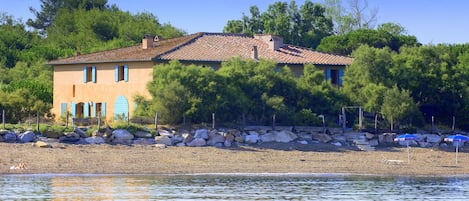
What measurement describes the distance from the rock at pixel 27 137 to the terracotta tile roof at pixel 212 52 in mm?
10766

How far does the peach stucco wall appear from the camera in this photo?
55834mm

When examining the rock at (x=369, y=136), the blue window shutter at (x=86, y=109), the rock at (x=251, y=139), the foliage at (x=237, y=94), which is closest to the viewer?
the rock at (x=251, y=139)

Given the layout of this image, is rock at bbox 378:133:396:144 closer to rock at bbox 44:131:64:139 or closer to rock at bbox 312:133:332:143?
rock at bbox 312:133:332:143

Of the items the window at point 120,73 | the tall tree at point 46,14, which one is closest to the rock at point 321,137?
the window at point 120,73

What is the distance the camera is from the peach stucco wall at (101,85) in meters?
55.8

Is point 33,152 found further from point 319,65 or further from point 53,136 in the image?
point 319,65

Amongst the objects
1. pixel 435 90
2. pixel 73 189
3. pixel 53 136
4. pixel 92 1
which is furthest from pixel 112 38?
pixel 73 189

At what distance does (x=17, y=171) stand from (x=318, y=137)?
1550 centimetres

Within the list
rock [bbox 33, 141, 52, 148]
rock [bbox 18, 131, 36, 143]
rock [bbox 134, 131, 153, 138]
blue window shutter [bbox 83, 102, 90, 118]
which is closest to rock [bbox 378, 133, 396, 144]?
rock [bbox 134, 131, 153, 138]

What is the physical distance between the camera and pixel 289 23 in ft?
300

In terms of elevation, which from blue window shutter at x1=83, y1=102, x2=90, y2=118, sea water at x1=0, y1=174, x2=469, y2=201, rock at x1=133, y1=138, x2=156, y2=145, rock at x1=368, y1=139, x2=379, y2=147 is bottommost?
sea water at x1=0, y1=174, x2=469, y2=201

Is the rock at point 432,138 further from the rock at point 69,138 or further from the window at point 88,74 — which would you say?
the window at point 88,74

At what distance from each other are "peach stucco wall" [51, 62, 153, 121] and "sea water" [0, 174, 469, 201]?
13.9m

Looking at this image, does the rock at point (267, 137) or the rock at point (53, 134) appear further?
the rock at point (267, 137)
